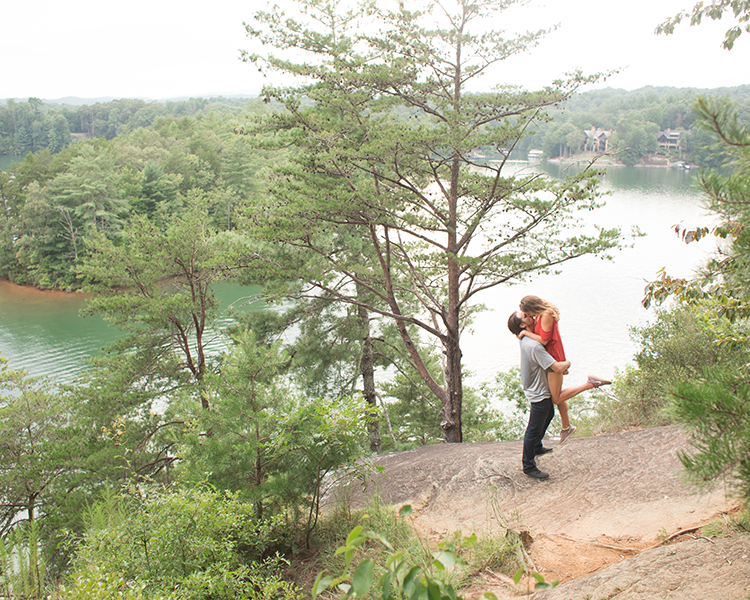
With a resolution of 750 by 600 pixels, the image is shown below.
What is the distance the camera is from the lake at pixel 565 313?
62.5 feet

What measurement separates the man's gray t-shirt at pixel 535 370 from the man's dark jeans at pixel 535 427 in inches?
3.0

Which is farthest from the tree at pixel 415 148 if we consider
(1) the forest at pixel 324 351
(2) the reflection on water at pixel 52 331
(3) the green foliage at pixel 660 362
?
(2) the reflection on water at pixel 52 331

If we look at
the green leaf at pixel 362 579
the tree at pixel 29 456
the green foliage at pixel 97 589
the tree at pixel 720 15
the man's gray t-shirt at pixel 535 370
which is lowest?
the tree at pixel 29 456

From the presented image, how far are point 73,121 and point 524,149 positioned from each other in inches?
3989

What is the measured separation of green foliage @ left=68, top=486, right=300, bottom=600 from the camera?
2.95 metres

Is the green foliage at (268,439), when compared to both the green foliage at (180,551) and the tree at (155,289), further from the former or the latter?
the tree at (155,289)

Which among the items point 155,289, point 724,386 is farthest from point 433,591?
point 155,289

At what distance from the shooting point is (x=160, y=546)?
317cm

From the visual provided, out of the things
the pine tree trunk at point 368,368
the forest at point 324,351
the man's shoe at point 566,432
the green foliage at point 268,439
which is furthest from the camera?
the pine tree trunk at point 368,368

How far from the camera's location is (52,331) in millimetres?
24859

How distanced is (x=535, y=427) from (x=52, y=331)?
85.3 ft

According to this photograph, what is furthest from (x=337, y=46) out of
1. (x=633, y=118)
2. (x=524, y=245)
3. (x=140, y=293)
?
(x=633, y=118)

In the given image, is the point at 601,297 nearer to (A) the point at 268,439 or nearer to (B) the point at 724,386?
(A) the point at 268,439

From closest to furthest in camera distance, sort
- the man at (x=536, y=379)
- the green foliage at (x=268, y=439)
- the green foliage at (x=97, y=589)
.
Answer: the green foliage at (x=97, y=589), the green foliage at (x=268, y=439), the man at (x=536, y=379)
